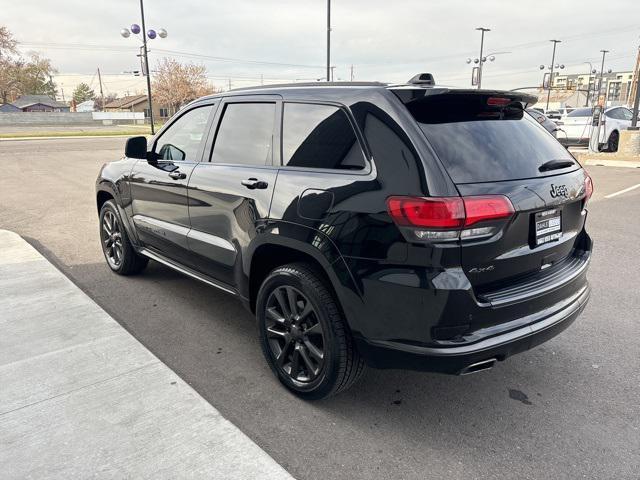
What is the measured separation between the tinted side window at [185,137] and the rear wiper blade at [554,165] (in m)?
2.41

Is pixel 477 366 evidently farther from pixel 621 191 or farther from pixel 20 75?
pixel 20 75

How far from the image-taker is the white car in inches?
699

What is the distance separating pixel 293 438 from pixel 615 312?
122 inches

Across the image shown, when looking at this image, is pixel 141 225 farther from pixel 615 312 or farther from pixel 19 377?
pixel 615 312

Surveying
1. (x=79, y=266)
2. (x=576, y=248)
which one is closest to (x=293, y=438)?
(x=576, y=248)

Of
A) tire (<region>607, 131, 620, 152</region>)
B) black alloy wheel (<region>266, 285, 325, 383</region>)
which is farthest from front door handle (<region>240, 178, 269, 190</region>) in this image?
tire (<region>607, 131, 620, 152</region>)

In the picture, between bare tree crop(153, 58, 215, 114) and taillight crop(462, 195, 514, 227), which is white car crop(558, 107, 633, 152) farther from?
bare tree crop(153, 58, 215, 114)

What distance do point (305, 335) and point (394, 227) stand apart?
0.91 meters

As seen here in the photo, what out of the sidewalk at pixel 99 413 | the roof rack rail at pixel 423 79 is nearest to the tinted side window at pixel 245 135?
the roof rack rail at pixel 423 79

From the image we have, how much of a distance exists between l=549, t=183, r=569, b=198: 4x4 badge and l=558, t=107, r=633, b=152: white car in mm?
16992

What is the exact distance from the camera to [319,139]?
288 centimetres

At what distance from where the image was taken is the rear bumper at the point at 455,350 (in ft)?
7.77

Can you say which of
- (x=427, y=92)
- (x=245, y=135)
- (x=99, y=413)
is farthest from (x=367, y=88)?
(x=99, y=413)

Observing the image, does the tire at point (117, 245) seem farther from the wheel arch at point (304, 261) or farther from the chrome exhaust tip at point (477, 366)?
the chrome exhaust tip at point (477, 366)
